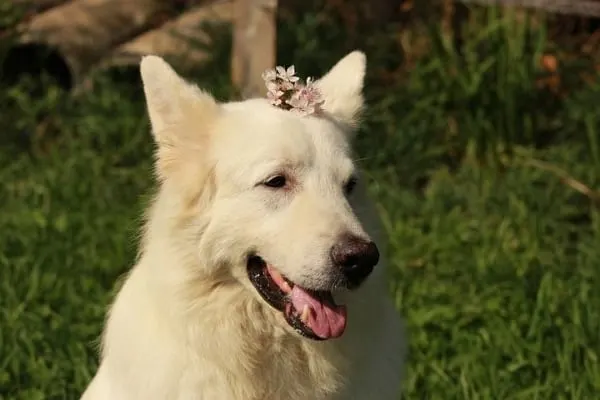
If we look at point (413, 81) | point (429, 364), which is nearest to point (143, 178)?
point (413, 81)

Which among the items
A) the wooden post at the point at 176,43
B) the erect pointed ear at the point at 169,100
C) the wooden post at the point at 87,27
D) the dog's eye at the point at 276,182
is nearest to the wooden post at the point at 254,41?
the wooden post at the point at 176,43

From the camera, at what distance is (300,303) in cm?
356

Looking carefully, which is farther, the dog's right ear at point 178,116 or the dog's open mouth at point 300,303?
the dog's right ear at point 178,116

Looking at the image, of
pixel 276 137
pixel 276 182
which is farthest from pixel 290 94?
pixel 276 182

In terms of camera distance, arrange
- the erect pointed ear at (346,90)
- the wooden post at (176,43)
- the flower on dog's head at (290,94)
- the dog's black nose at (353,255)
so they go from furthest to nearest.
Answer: the wooden post at (176,43) → the erect pointed ear at (346,90) → the flower on dog's head at (290,94) → the dog's black nose at (353,255)

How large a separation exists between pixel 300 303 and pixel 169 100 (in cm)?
83

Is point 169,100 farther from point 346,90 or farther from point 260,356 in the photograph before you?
point 260,356

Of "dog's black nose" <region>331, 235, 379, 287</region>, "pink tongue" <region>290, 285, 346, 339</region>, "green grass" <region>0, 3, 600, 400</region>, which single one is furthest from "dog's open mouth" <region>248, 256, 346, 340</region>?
"green grass" <region>0, 3, 600, 400</region>

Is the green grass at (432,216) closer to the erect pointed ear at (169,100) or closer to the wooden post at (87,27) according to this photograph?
the wooden post at (87,27)

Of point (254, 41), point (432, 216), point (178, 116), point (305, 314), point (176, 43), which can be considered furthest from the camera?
point (176, 43)

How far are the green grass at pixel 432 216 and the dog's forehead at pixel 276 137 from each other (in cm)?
90

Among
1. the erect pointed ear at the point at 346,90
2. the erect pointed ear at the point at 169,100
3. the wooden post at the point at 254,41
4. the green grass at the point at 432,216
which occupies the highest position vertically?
the erect pointed ear at the point at 169,100

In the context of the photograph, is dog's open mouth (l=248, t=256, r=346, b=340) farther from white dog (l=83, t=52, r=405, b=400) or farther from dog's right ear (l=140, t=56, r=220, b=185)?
dog's right ear (l=140, t=56, r=220, b=185)

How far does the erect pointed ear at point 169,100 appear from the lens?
368 centimetres
